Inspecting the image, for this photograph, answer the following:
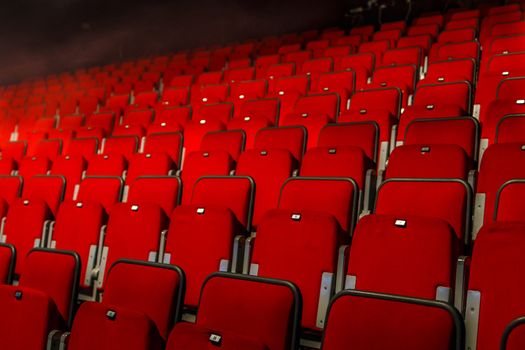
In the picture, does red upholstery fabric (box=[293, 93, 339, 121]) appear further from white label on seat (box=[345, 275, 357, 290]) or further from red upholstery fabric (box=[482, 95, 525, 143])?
white label on seat (box=[345, 275, 357, 290])

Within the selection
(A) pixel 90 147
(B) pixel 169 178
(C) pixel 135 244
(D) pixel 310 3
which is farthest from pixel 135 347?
(D) pixel 310 3

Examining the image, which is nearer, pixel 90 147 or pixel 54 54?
pixel 90 147

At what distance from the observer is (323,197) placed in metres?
0.57

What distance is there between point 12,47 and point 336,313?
7.82ft

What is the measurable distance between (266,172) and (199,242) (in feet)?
0.60

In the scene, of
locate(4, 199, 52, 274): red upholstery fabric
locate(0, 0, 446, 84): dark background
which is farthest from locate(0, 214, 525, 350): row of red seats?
locate(0, 0, 446, 84): dark background

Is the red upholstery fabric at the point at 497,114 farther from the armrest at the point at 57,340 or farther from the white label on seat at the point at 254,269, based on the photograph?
the armrest at the point at 57,340

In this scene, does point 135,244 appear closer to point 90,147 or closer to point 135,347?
point 135,347

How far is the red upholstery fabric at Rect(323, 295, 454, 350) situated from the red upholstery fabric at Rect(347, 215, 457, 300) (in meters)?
0.10

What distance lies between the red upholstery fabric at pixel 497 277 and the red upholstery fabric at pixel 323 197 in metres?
0.17

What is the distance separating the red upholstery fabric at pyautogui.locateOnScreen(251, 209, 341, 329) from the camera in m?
0.48

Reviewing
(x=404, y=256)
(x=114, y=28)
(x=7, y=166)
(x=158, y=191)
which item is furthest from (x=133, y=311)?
(x=114, y=28)

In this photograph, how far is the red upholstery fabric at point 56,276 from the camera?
498 millimetres

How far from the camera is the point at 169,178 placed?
28.5 inches
